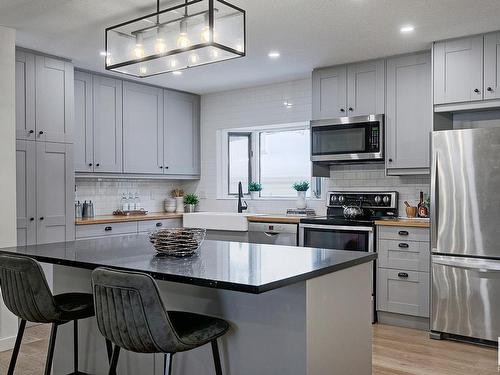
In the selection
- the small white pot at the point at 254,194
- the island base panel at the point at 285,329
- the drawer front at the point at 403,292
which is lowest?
the drawer front at the point at 403,292

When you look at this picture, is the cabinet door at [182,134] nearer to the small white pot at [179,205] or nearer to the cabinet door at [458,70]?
the small white pot at [179,205]

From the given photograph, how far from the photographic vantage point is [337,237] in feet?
14.8

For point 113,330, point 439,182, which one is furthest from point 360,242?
point 113,330

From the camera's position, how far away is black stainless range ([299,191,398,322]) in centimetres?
438

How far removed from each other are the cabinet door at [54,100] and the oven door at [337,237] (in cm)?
246

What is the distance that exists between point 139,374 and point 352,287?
49.2 inches

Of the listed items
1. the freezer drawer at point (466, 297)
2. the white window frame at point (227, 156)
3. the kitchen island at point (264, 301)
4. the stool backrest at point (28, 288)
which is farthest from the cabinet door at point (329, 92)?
the stool backrest at point (28, 288)

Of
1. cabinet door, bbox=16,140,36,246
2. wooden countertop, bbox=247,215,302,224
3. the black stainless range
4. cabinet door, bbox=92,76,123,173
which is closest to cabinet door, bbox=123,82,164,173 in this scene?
cabinet door, bbox=92,76,123,173

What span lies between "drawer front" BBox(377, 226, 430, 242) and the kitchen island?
5.66ft

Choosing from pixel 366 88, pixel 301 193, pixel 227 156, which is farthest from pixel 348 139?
pixel 227 156

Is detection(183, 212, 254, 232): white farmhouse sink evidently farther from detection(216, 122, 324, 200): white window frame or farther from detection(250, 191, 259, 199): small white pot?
detection(216, 122, 324, 200): white window frame

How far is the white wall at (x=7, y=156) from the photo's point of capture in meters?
3.72

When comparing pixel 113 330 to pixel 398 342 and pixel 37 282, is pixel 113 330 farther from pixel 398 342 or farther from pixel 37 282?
pixel 398 342

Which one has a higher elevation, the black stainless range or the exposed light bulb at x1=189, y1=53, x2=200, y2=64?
the exposed light bulb at x1=189, y1=53, x2=200, y2=64
